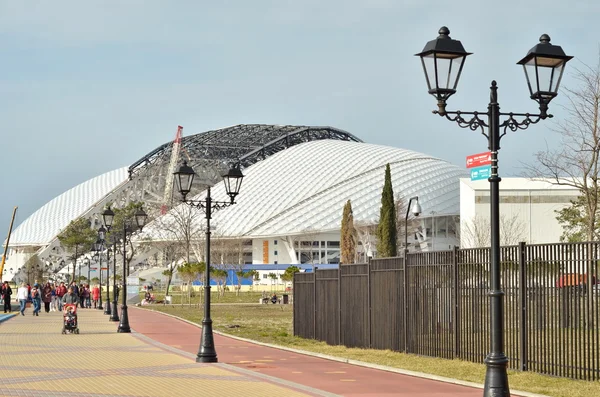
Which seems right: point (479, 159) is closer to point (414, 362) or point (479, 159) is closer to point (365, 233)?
point (414, 362)

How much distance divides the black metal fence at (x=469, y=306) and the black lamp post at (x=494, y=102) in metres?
4.60

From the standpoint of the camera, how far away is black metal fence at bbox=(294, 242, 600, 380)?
52.7 ft

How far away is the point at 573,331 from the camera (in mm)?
16234

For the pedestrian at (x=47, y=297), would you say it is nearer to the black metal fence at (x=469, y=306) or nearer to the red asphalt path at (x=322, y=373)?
the red asphalt path at (x=322, y=373)

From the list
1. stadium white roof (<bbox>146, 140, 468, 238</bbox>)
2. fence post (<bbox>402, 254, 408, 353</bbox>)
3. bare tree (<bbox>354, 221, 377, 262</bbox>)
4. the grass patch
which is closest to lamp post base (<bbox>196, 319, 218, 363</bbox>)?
the grass patch

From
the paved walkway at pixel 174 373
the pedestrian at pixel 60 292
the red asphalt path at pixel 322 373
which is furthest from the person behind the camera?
the pedestrian at pixel 60 292

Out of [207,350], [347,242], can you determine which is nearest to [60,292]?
[347,242]

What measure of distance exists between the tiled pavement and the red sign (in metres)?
4.79

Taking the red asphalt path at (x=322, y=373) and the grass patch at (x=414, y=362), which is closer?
the grass patch at (x=414, y=362)

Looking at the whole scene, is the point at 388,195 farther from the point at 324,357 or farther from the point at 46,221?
the point at 46,221

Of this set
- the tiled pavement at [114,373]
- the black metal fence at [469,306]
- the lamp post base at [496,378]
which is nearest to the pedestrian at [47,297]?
the tiled pavement at [114,373]

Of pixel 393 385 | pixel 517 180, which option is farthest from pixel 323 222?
pixel 393 385

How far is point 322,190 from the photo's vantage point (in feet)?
374

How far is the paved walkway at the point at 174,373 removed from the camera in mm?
15391
